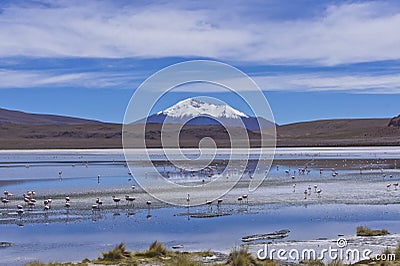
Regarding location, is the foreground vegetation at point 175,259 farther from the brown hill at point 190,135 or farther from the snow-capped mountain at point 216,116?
the brown hill at point 190,135

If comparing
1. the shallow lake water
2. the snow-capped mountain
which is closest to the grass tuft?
the shallow lake water

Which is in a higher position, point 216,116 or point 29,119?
point 29,119

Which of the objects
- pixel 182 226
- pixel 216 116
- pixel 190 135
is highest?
pixel 190 135

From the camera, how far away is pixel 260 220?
1745 cm

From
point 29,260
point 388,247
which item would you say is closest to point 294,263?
point 388,247

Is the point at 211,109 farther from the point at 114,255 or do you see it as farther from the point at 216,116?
the point at 114,255

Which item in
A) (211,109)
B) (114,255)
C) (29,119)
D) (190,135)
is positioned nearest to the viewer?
(114,255)

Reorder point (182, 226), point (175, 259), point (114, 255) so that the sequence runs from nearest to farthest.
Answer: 1. point (175, 259)
2. point (114, 255)
3. point (182, 226)

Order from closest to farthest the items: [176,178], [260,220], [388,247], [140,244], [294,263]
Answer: [294,263]
[388,247]
[140,244]
[260,220]
[176,178]

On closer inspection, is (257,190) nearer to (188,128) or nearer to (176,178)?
(176,178)

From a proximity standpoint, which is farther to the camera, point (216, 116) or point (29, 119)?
point (29, 119)

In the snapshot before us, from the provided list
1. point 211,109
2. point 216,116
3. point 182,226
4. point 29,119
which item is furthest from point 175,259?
point 29,119

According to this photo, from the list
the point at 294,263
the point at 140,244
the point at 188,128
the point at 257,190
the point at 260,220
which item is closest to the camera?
the point at 294,263

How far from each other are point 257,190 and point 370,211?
7.19 metres
